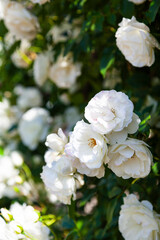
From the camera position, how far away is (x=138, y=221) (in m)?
0.86

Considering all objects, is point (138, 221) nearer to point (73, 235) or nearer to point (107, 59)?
point (73, 235)

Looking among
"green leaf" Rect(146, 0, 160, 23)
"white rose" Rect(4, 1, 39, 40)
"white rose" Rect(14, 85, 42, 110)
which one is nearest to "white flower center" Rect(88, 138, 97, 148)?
"green leaf" Rect(146, 0, 160, 23)

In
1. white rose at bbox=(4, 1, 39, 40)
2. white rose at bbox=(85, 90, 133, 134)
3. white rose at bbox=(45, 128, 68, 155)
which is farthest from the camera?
white rose at bbox=(4, 1, 39, 40)

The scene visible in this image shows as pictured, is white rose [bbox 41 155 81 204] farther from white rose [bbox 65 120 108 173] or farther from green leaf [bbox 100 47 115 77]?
green leaf [bbox 100 47 115 77]

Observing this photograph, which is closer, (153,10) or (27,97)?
(153,10)

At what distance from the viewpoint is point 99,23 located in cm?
106

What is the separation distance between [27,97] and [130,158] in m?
1.34

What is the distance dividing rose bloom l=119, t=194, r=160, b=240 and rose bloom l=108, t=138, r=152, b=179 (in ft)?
0.46

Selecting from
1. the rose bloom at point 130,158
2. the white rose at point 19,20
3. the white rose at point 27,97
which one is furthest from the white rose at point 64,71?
the rose bloom at point 130,158

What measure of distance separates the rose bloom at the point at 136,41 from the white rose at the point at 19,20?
1.54 feet

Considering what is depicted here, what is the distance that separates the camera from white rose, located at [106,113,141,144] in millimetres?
724

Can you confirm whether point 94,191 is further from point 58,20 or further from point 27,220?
point 58,20

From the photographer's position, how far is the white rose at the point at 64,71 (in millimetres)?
1489

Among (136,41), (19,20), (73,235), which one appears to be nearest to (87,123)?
(136,41)
